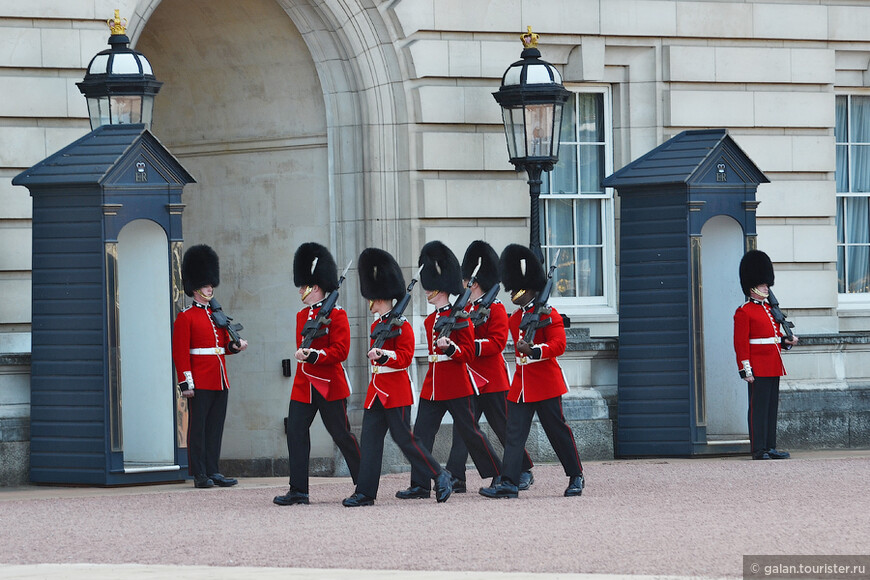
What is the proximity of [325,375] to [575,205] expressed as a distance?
3.85m

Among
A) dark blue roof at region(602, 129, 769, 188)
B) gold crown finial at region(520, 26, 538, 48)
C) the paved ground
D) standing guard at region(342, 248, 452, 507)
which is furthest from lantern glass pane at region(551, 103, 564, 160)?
standing guard at region(342, 248, 452, 507)

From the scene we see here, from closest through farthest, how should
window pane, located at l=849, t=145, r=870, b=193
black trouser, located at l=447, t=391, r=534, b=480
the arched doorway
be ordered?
1. black trouser, located at l=447, t=391, r=534, b=480
2. the arched doorway
3. window pane, located at l=849, t=145, r=870, b=193

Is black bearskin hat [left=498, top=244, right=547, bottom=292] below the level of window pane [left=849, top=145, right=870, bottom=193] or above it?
below

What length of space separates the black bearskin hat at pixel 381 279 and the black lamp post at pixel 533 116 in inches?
89.1

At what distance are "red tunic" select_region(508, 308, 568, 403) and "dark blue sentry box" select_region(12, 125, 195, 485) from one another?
2164mm

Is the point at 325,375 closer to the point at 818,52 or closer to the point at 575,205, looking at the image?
the point at 575,205

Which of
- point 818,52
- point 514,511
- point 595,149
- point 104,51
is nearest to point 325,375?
point 514,511

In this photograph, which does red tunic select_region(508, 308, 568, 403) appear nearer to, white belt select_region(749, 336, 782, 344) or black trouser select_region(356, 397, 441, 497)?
black trouser select_region(356, 397, 441, 497)

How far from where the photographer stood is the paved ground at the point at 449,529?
21.0 feet

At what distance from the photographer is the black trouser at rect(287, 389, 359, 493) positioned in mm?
8844

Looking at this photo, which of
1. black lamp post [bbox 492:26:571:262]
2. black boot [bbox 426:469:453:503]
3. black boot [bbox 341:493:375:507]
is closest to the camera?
black boot [bbox 341:493:375:507]

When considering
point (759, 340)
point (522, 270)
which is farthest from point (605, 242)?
point (522, 270)

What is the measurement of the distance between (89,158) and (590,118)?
3.89 metres

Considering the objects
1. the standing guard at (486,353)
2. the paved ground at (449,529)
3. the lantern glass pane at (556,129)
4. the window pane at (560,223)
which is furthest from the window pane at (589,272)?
the standing guard at (486,353)
